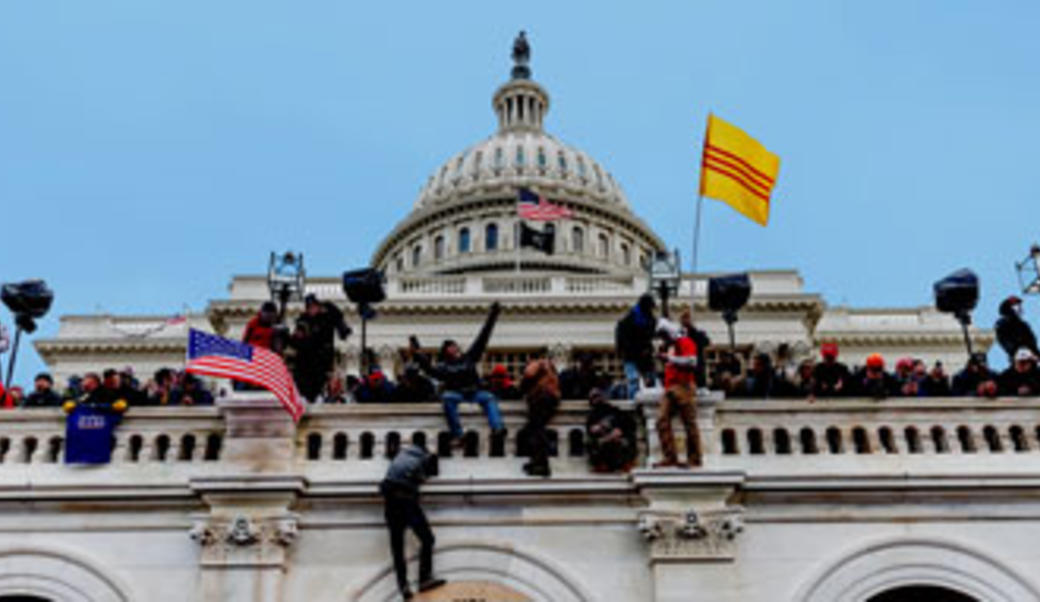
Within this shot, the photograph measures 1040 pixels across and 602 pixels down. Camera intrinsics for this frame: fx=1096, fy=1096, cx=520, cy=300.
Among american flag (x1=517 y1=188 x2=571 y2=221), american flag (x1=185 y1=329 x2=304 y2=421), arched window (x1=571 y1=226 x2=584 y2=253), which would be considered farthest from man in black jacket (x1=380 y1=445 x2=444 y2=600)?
arched window (x1=571 y1=226 x2=584 y2=253)

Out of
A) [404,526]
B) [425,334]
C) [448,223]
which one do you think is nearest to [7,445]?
[404,526]

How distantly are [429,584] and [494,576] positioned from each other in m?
0.75

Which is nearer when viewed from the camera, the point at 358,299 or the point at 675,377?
the point at 675,377

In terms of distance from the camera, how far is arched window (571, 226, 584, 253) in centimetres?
9577

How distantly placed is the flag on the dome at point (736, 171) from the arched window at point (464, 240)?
78803 millimetres

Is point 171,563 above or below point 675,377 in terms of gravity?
below

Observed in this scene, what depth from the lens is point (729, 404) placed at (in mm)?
13203

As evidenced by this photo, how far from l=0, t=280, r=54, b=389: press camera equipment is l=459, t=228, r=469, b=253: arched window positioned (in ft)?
264

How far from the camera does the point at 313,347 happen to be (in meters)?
14.4

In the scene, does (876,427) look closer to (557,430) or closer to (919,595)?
(919,595)

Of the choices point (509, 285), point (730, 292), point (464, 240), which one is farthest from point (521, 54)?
point (730, 292)

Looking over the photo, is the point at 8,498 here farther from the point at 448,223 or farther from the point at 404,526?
the point at 448,223

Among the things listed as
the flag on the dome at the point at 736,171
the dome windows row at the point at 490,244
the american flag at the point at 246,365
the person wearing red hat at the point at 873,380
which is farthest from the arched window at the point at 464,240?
the american flag at the point at 246,365

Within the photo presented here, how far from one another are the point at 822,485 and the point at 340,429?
5689mm
